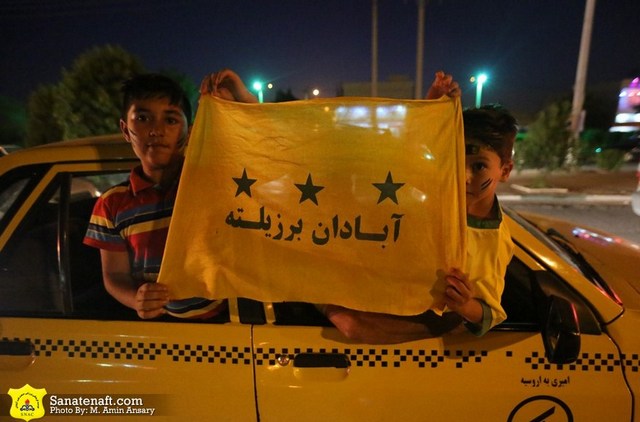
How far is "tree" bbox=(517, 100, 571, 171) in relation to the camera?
41.2 ft

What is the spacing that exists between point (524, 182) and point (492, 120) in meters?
13.4

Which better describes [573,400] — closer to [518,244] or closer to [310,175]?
[518,244]

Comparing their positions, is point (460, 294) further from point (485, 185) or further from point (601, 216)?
point (601, 216)

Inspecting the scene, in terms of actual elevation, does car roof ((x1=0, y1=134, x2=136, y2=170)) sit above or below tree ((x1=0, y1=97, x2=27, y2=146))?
below

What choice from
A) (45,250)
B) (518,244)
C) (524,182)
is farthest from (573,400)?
(524,182)

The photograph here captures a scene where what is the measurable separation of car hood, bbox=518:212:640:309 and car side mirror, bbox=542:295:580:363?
1.48 feet

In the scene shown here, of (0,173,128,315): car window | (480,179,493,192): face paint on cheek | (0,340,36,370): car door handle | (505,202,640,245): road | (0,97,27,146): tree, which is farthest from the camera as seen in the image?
(0,97,27,146): tree

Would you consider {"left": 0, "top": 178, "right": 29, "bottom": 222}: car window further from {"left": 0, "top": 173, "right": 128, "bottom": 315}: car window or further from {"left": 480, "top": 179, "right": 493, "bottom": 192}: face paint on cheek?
{"left": 480, "top": 179, "right": 493, "bottom": 192}: face paint on cheek

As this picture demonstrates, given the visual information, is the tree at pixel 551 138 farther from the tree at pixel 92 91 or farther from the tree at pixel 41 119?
the tree at pixel 41 119

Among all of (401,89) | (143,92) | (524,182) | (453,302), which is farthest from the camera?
(401,89)

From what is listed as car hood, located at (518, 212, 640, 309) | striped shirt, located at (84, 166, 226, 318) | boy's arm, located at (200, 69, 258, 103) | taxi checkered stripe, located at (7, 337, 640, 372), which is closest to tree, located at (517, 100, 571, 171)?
car hood, located at (518, 212, 640, 309)

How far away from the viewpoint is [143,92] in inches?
68.7

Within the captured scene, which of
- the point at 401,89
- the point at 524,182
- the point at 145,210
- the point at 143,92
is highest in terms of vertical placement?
the point at 401,89

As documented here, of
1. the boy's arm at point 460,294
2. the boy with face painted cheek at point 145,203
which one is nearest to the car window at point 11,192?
the boy with face painted cheek at point 145,203
